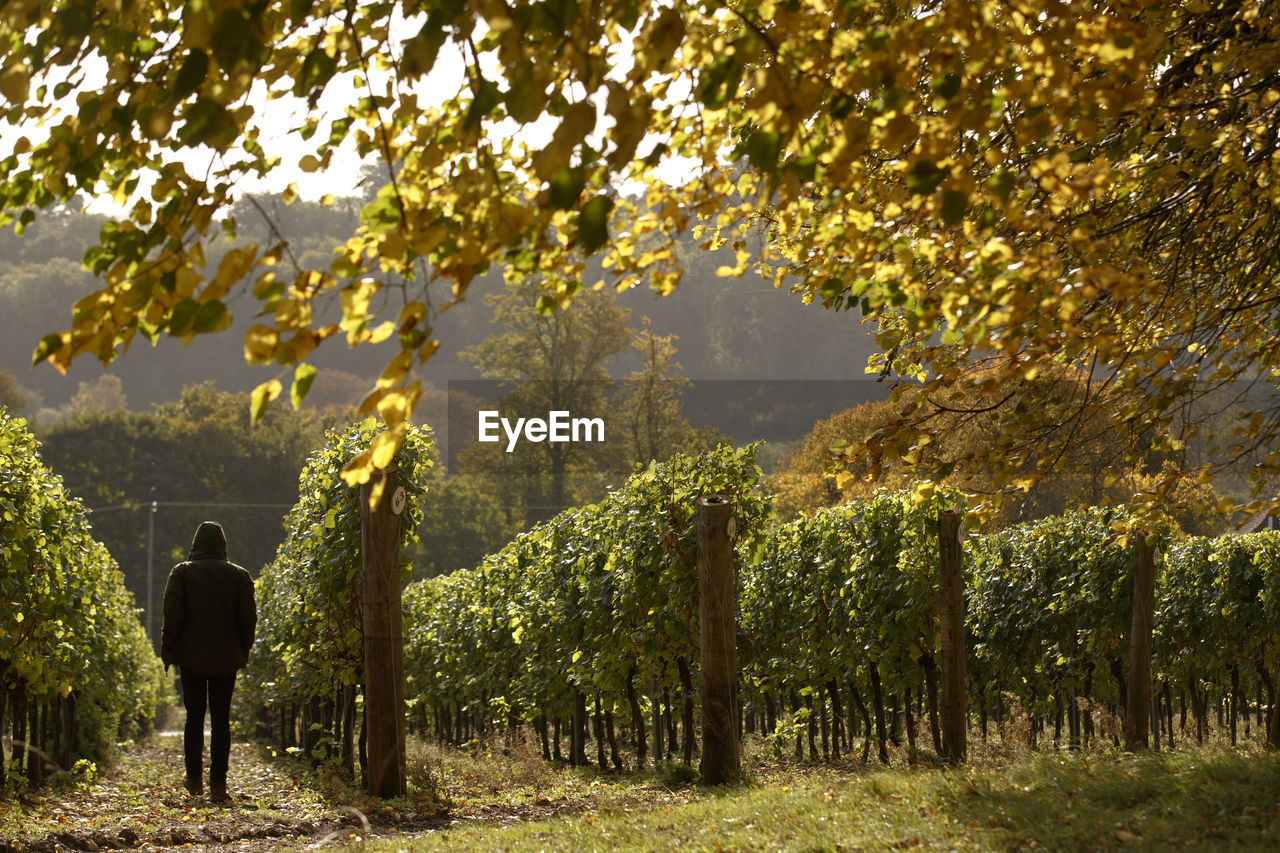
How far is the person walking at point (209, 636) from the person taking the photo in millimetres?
6410

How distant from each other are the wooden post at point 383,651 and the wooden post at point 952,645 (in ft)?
11.1

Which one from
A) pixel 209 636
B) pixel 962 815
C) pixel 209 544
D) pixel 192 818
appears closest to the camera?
pixel 962 815

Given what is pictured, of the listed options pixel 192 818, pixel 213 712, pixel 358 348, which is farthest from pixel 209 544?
pixel 358 348

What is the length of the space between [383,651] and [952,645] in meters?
3.53

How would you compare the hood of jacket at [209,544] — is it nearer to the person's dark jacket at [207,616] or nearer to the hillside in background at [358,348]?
the person's dark jacket at [207,616]

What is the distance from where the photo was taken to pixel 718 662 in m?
6.80

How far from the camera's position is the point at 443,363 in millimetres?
85875

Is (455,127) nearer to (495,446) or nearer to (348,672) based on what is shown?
(348,672)

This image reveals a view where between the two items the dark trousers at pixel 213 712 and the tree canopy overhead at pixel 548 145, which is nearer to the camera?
the tree canopy overhead at pixel 548 145

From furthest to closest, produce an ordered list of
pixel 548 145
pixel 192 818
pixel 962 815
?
pixel 192 818 < pixel 962 815 < pixel 548 145

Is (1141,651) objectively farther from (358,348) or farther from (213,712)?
(358,348)

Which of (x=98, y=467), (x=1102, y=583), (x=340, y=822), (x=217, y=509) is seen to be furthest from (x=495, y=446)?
(x=340, y=822)

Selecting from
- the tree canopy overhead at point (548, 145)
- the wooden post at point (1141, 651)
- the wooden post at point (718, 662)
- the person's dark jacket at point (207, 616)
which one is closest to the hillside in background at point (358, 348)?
the wooden post at point (1141, 651)

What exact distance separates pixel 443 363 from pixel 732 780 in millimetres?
81064
